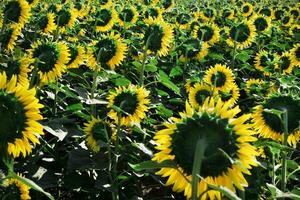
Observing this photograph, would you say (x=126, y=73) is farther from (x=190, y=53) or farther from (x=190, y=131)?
(x=190, y=131)

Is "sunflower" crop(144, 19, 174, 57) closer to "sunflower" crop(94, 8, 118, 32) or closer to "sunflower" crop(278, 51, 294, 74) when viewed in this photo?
"sunflower" crop(94, 8, 118, 32)

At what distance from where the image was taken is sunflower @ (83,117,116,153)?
2.54 m

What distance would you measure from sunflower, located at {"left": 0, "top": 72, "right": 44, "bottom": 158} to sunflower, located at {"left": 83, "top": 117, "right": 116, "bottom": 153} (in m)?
0.84

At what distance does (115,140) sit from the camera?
2666 millimetres

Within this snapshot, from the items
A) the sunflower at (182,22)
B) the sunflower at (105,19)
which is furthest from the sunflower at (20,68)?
the sunflower at (182,22)

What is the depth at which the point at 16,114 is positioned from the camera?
1.63 m

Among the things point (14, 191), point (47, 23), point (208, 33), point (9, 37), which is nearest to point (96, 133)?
point (14, 191)

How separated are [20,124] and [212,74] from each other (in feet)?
8.39

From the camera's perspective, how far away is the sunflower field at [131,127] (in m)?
1.51

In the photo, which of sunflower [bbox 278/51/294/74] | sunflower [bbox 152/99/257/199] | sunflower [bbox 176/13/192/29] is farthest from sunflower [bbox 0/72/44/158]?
sunflower [bbox 176/13/192/29]

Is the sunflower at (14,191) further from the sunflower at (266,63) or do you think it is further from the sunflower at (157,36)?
the sunflower at (266,63)

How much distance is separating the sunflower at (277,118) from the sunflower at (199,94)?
41.4 inches

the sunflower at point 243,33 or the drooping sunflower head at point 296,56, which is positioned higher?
the sunflower at point 243,33

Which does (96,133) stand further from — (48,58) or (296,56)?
(296,56)
